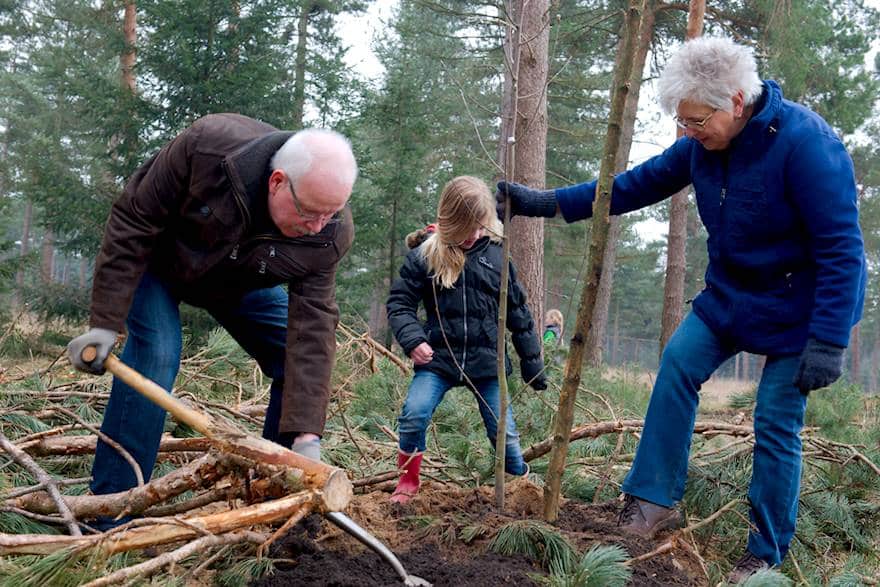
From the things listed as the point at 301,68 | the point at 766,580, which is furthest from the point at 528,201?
the point at 301,68

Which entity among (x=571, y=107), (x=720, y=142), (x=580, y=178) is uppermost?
(x=571, y=107)

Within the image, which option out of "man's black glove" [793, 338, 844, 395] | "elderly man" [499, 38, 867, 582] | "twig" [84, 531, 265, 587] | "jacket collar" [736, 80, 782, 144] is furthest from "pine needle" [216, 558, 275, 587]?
"jacket collar" [736, 80, 782, 144]

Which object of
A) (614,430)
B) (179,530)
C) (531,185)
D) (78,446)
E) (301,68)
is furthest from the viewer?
(301,68)

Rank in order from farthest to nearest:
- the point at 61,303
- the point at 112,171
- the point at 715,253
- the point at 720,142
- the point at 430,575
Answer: the point at 61,303
the point at 112,171
the point at 715,253
the point at 720,142
the point at 430,575

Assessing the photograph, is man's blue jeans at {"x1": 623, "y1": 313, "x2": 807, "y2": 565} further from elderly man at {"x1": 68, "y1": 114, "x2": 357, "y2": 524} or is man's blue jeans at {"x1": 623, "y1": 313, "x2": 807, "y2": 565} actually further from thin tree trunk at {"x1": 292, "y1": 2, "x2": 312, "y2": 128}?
thin tree trunk at {"x1": 292, "y1": 2, "x2": 312, "y2": 128}

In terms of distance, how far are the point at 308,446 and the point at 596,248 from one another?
1.23 m

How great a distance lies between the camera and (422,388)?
366 centimetres

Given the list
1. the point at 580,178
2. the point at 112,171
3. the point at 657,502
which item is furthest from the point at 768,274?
the point at 580,178

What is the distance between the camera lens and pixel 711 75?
8.80ft

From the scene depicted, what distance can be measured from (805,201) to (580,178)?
17624mm

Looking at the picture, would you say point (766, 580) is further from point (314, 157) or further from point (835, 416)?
point (835, 416)

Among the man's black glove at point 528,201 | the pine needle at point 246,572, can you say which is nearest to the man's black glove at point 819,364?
the man's black glove at point 528,201

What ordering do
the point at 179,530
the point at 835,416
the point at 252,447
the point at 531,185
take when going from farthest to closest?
1. the point at 531,185
2. the point at 835,416
3. the point at 252,447
4. the point at 179,530

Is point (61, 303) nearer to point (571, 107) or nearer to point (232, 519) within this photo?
point (232, 519)
